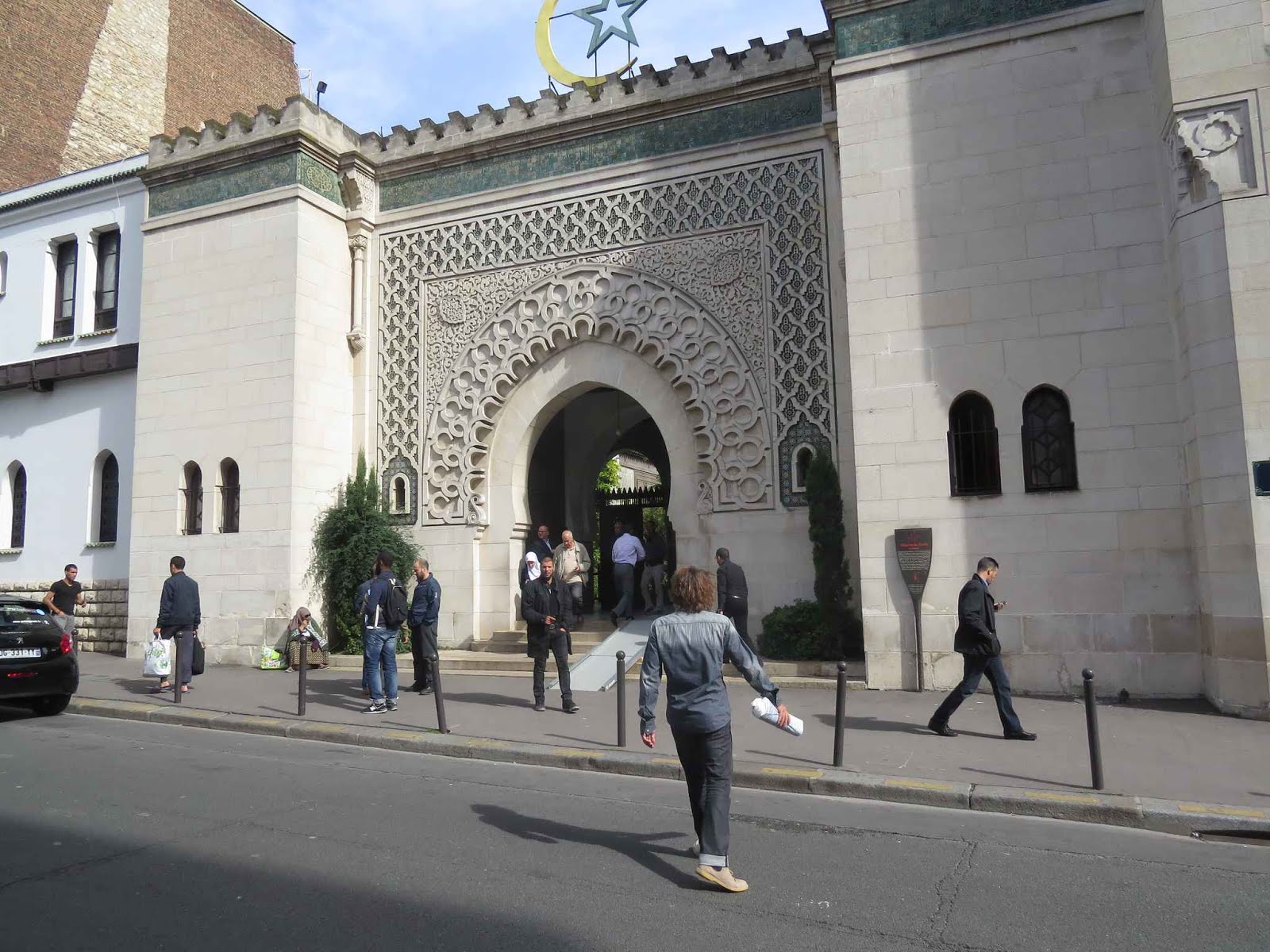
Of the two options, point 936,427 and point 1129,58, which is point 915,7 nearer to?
point 1129,58

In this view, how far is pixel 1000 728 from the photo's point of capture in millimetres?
8328

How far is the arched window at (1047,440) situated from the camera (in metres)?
10.2

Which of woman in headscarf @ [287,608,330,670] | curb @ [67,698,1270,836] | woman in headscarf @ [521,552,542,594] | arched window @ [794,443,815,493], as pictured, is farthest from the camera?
woman in headscarf @ [287,608,330,670]

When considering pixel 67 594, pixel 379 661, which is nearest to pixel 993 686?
pixel 379 661

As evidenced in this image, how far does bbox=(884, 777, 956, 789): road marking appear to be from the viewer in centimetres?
645

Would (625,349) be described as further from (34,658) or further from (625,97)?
(34,658)

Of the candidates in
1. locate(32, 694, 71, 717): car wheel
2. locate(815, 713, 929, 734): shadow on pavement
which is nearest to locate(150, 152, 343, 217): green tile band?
locate(32, 694, 71, 717): car wheel

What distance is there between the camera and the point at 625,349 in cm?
1346

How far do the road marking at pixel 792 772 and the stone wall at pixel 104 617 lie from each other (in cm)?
1245

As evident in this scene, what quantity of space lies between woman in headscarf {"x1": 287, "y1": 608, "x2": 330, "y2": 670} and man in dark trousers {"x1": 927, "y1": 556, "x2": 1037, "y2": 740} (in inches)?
347

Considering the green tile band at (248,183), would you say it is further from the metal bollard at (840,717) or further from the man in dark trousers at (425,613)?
the metal bollard at (840,717)

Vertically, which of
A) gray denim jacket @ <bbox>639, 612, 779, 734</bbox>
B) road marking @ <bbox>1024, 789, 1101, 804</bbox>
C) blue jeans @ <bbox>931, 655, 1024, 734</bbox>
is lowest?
road marking @ <bbox>1024, 789, 1101, 804</bbox>

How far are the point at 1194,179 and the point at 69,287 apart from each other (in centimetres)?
1780

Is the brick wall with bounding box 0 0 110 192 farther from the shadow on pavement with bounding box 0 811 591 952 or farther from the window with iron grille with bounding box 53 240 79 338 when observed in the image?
the shadow on pavement with bounding box 0 811 591 952
